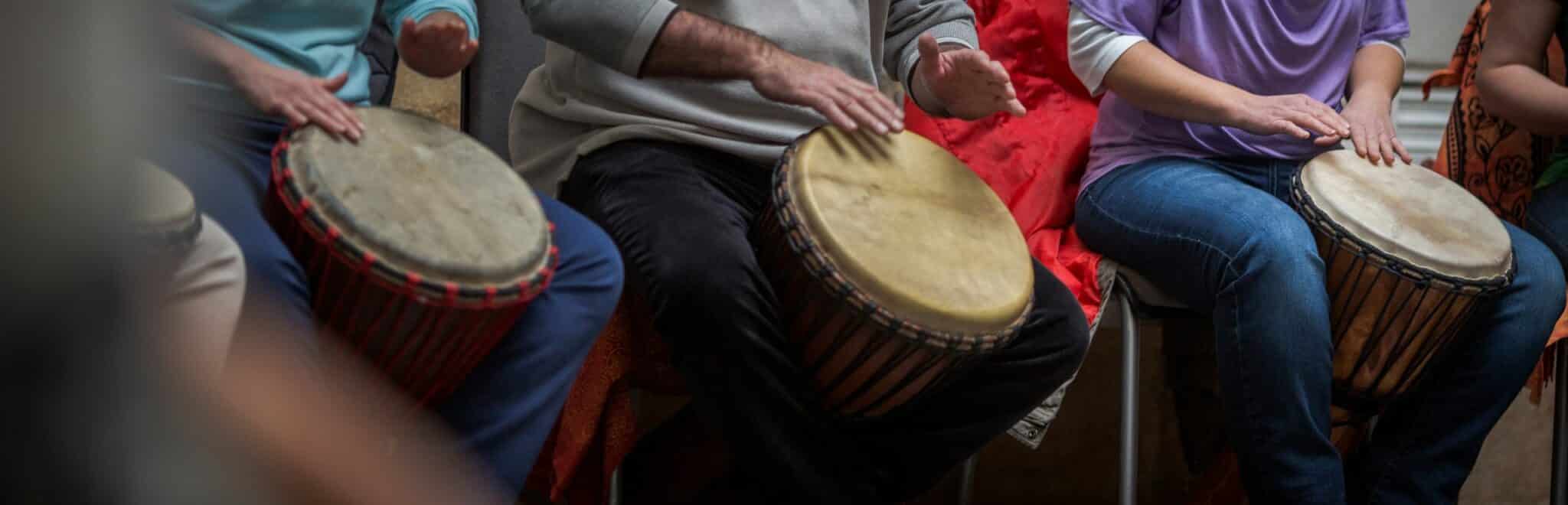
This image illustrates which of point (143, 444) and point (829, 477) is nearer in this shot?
point (143, 444)

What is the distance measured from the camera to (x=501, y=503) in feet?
1.86

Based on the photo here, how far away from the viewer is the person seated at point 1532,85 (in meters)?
2.15

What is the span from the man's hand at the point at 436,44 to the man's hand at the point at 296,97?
12cm

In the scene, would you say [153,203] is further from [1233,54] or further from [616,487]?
[1233,54]

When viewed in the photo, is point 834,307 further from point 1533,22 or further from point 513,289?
point 1533,22

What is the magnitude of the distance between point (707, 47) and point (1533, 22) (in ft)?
4.70

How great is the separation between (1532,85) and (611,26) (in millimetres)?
1482

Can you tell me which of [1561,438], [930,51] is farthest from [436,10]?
[1561,438]

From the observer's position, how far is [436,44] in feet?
4.70

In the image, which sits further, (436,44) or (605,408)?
(605,408)

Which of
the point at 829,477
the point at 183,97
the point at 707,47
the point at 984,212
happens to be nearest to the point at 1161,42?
the point at 984,212

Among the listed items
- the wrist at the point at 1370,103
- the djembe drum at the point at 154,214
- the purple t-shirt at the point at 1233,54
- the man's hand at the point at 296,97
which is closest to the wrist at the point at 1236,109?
the purple t-shirt at the point at 1233,54

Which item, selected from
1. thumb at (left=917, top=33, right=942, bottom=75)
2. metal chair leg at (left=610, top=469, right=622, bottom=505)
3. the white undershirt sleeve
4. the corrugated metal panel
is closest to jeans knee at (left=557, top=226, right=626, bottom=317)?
metal chair leg at (left=610, top=469, right=622, bottom=505)

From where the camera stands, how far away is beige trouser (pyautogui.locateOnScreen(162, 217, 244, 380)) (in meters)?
0.41
